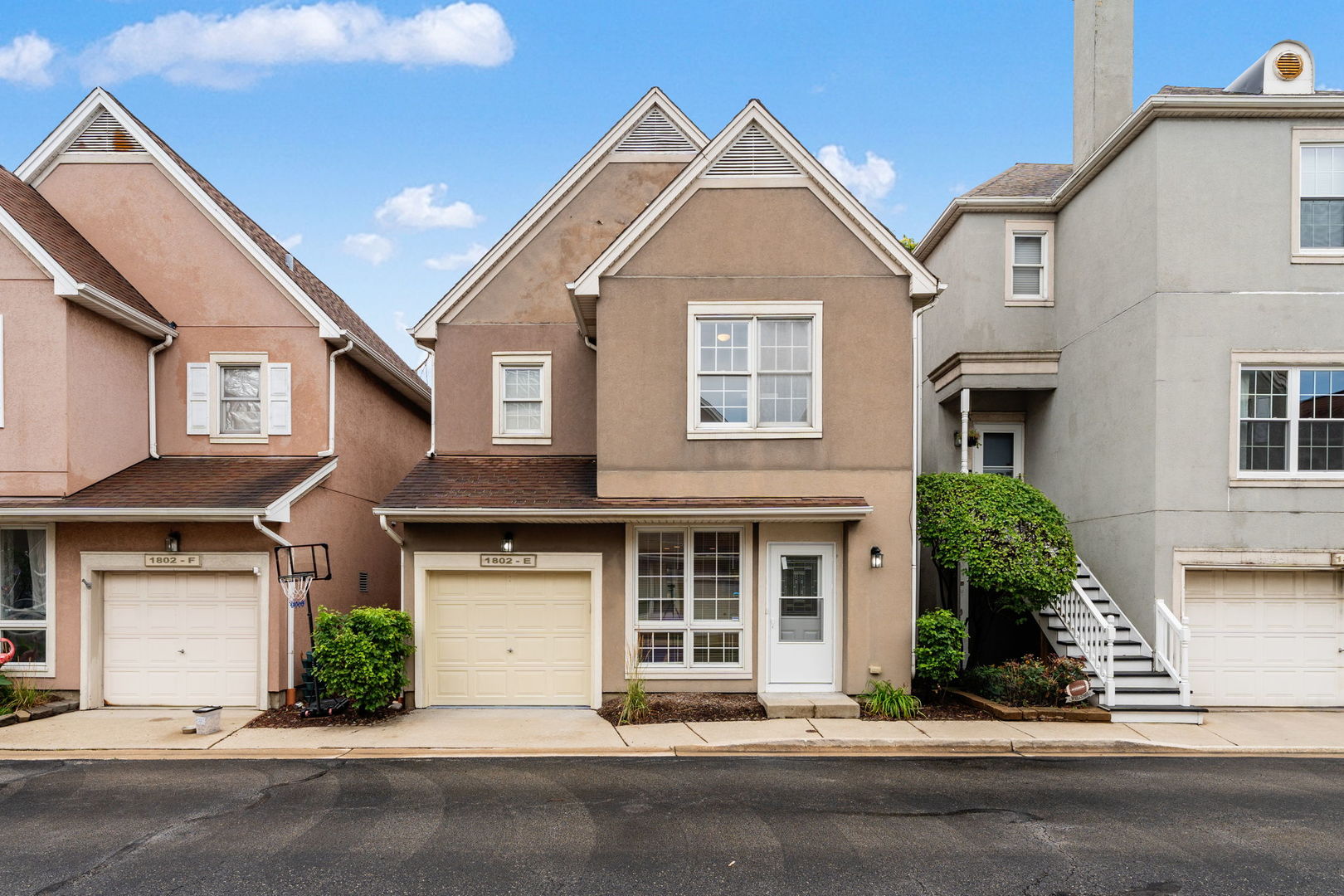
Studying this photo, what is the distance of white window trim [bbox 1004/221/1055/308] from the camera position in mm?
15891

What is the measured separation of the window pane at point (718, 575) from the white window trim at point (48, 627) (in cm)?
979

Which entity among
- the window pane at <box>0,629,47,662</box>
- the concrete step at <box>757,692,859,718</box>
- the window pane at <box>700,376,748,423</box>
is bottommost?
the concrete step at <box>757,692,859,718</box>

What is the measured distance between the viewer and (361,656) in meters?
11.1

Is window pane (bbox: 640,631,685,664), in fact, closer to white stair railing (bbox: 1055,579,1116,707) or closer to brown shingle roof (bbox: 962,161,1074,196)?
white stair railing (bbox: 1055,579,1116,707)

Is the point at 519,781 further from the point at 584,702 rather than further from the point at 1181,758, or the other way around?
the point at 1181,758

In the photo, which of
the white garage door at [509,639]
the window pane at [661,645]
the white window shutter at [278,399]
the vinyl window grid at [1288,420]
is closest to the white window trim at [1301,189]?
the vinyl window grid at [1288,420]

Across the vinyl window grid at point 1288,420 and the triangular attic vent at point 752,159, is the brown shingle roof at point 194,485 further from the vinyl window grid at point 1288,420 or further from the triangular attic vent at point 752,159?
the vinyl window grid at point 1288,420

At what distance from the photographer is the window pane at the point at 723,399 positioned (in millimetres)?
12398

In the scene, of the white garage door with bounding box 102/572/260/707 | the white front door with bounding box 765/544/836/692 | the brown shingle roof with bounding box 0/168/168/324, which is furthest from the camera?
the brown shingle roof with bounding box 0/168/168/324

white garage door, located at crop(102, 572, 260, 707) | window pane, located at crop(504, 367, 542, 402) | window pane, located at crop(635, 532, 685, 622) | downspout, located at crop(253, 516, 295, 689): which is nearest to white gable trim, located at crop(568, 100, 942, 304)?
window pane, located at crop(504, 367, 542, 402)

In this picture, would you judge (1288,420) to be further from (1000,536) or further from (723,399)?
(723,399)

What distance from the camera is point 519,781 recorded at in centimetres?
875

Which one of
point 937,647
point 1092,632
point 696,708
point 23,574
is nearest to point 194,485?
point 23,574

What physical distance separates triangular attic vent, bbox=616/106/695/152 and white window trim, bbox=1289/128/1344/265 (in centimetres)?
963
